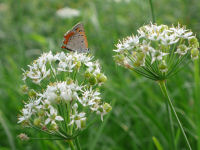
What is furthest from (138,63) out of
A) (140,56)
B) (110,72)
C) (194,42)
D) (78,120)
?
(110,72)

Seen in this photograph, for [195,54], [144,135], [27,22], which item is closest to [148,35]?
[195,54]

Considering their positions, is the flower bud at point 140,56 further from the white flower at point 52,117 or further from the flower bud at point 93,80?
the white flower at point 52,117

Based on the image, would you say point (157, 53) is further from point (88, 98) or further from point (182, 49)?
point (88, 98)

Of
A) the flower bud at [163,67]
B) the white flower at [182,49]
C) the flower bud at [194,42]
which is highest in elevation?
the flower bud at [194,42]

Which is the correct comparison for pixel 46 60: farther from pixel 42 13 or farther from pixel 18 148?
pixel 42 13

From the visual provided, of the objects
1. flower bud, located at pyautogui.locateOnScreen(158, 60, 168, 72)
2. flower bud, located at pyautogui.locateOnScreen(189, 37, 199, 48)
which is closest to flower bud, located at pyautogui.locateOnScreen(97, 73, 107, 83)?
flower bud, located at pyautogui.locateOnScreen(158, 60, 168, 72)

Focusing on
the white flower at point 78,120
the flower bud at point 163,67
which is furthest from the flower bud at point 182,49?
the white flower at point 78,120
